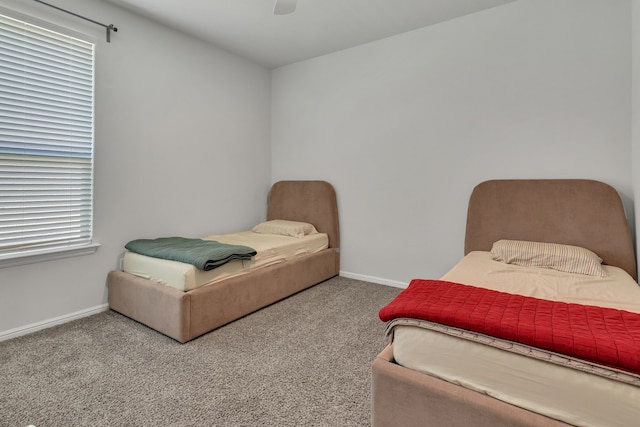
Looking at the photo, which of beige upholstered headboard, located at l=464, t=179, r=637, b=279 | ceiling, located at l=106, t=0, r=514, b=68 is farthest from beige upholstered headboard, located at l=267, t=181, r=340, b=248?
ceiling, located at l=106, t=0, r=514, b=68

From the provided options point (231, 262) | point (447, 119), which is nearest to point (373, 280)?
point (231, 262)

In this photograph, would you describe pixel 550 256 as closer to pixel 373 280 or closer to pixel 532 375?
pixel 532 375

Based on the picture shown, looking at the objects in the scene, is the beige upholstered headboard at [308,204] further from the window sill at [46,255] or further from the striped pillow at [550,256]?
the window sill at [46,255]

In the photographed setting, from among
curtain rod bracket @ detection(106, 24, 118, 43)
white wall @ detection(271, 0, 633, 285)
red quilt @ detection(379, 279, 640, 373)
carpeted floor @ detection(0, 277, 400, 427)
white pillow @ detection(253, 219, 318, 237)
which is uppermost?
curtain rod bracket @ detection(106, 24, 118, 43)

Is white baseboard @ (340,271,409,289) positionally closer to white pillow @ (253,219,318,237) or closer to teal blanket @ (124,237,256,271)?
white pillow @ (253,219,318,237)

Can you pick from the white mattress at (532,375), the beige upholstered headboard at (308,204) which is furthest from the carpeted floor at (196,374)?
the beige upholstered headboard at (308,204)

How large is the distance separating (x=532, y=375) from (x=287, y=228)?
2.73 meters

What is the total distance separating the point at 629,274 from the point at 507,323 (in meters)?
1.82

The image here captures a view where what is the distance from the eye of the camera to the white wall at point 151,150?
243 centimetres

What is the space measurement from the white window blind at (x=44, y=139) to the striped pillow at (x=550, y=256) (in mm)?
3349

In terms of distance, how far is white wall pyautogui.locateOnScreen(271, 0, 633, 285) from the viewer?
7.93 ft

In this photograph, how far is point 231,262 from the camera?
2.49m

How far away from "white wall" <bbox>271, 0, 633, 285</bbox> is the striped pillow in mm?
626

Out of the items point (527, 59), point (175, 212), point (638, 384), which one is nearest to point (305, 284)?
point (175, 212)
